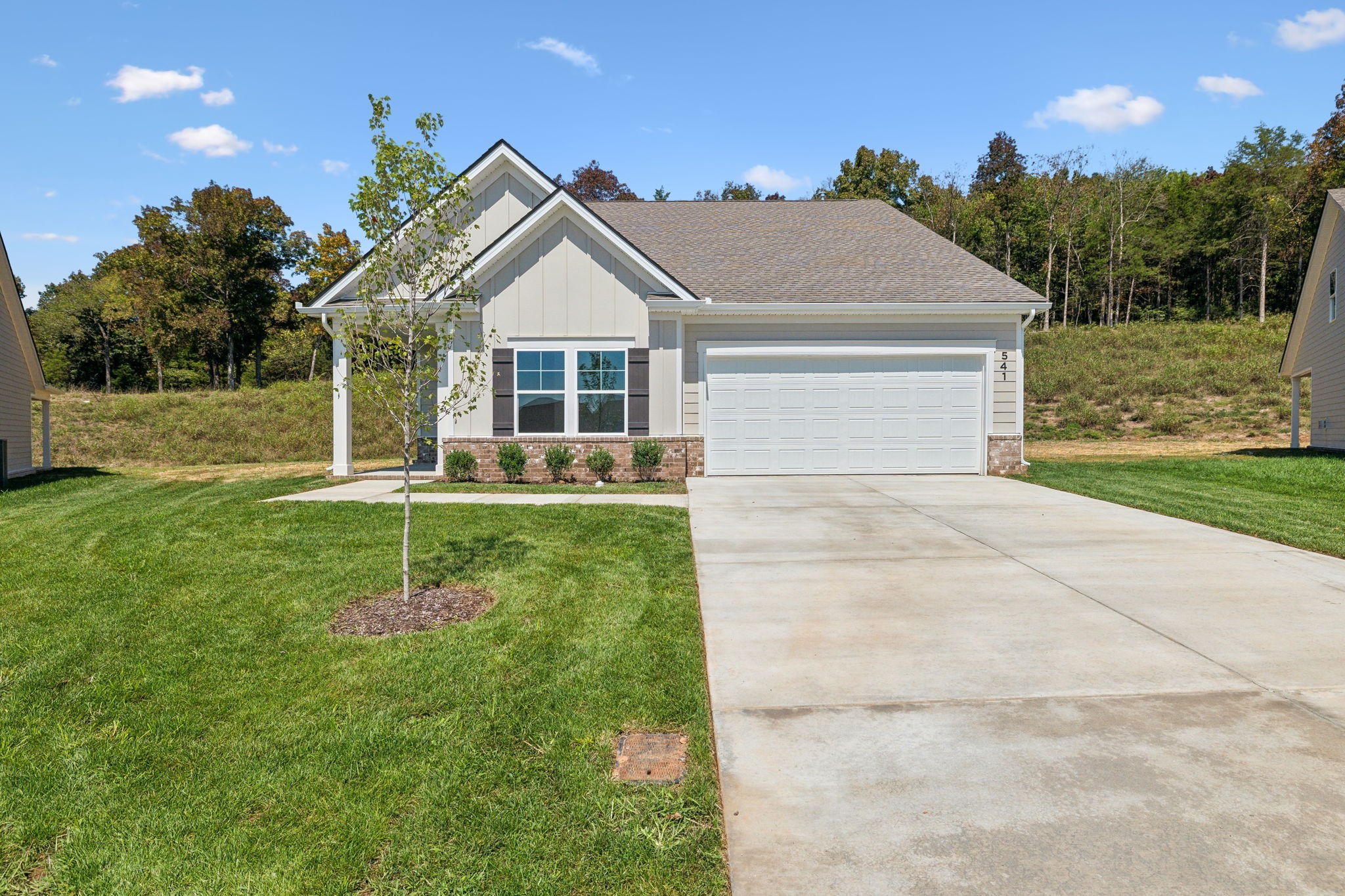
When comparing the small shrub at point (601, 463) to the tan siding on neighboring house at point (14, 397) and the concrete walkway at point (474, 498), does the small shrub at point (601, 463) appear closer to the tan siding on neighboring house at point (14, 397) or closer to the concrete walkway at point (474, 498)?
the concrete walkway at point (474, 498)

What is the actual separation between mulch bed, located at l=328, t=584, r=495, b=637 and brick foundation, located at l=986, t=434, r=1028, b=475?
11.0 metres

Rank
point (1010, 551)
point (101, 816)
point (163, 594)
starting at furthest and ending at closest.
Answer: point (1010, 551), point (163, 594), point (101, 816)

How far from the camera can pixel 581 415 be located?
13023 millimetres

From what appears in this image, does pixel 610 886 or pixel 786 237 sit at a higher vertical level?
pixel 786 237

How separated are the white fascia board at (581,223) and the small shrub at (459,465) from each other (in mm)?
3124

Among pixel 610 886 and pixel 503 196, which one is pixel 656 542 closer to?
pixel 610 886

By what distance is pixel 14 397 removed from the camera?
48.7ft

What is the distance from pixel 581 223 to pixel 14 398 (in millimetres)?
A: 12535

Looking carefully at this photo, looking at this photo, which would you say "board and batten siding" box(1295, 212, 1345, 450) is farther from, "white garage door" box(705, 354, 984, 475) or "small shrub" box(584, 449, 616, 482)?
"small shrub" box(584, 449, 616, 482)

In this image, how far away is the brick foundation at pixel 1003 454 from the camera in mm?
13602

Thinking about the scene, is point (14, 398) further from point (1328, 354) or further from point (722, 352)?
point (1328, 354)

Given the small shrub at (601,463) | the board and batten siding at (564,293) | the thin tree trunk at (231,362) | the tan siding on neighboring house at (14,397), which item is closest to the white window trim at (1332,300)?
the board and batten siding at (564,293)

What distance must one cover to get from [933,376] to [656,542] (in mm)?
8526

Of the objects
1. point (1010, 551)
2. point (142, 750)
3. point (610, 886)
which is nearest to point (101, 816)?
point (142, 750)
